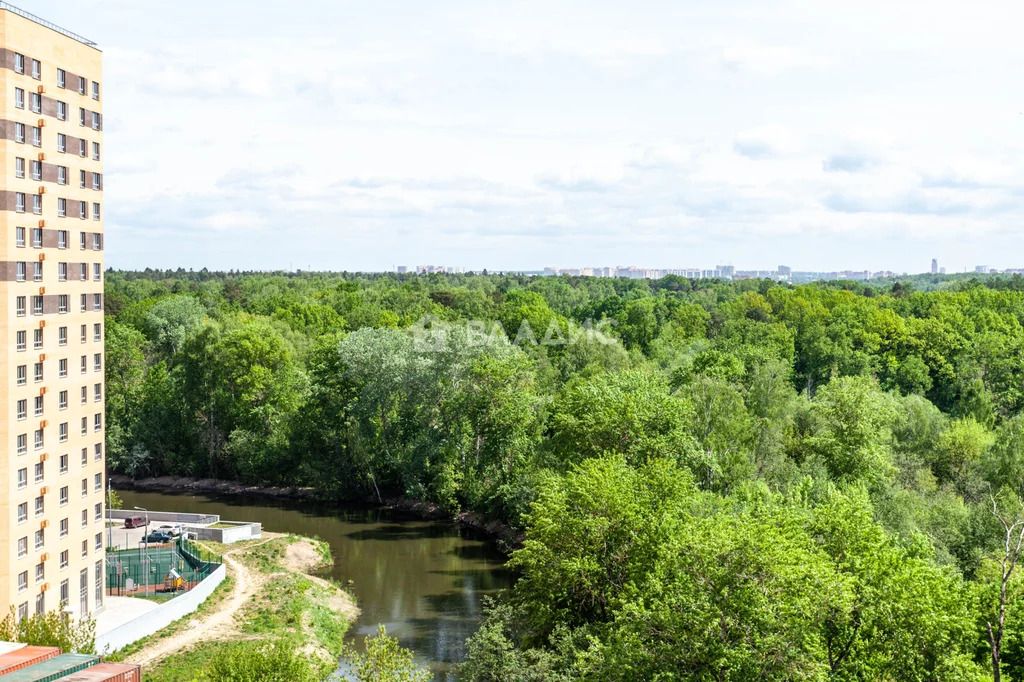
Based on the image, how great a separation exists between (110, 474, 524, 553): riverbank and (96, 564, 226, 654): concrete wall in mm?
23092

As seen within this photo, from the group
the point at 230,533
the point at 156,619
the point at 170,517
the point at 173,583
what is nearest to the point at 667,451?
the point at 173,583

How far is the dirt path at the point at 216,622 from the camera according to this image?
41719 mm

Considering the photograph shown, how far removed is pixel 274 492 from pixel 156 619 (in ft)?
123

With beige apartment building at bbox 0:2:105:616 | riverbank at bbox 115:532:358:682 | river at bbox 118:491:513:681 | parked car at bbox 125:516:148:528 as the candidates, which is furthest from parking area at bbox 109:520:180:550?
beige apartment building at bbox 0:2:105:616

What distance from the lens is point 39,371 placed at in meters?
41.1

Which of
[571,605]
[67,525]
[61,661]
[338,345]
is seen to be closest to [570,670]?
[571,605]

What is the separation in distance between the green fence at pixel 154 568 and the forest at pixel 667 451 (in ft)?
55.8

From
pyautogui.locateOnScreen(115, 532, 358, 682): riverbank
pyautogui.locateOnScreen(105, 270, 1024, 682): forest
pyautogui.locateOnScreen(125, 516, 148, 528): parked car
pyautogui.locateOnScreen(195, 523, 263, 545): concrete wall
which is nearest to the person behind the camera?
pyautogui.locateOnScreen(105, 270, 1024, 682): forest

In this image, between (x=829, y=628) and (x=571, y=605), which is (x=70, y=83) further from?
(x=829, y=628)

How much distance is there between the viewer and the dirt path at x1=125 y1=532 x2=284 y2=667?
1642 inches

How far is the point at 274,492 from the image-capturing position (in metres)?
81.8

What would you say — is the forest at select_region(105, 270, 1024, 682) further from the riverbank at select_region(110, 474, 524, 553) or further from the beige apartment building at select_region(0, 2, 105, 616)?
the beige apartment building at select_region(0, 2, 105, 616)

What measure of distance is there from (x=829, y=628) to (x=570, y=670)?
30.8ft

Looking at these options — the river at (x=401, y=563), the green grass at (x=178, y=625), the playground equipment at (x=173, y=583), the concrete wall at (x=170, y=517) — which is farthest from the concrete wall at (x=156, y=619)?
the concrete wall at (x=170, y=517)
